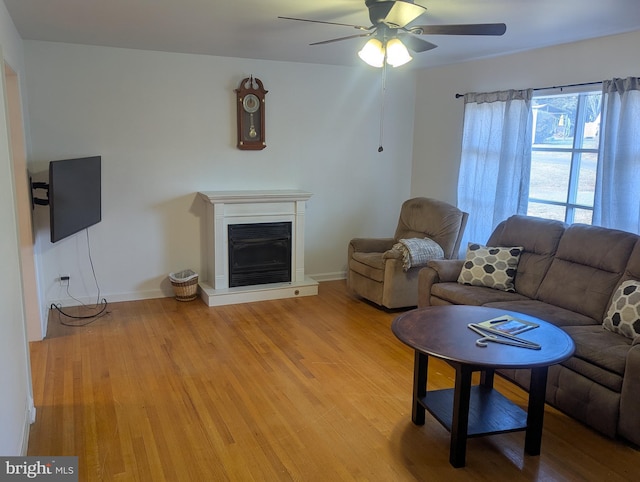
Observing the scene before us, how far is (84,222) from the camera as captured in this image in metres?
4.39

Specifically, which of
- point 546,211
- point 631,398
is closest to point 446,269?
point 546,211

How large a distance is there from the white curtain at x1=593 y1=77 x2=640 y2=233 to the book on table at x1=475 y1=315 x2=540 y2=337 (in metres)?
1.57

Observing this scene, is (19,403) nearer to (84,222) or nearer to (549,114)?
(84,222)

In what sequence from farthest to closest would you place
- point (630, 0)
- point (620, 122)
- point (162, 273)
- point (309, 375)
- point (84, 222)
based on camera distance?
point (162, 273)
point (84, 222)
point (620, 122)
point (309, 375)
point (630, 0)

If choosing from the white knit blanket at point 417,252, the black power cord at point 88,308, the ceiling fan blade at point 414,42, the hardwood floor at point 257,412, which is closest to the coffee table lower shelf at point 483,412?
the hardwood floor at point 257,412

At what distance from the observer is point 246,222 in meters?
5.16

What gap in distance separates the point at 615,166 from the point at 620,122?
12.8 inches

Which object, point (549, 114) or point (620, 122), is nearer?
point (620, 122)

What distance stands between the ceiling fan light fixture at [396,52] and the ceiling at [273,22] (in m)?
0.29

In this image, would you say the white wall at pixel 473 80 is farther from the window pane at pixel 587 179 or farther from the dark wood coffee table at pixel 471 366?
the dark wood coffee table at pixel 471 366

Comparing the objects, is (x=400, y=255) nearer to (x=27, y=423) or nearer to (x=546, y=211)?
(x=546, y=211)

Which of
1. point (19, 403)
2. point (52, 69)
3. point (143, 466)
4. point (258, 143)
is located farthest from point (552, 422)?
point (52, 69)

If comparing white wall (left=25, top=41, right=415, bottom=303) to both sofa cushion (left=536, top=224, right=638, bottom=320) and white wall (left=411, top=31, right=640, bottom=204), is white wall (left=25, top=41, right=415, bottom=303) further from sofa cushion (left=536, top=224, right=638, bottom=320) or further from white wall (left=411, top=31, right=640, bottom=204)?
sofa cushion (left=536, top=224, right=638, bottom=320)

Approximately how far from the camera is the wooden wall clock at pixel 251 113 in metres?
5.22
